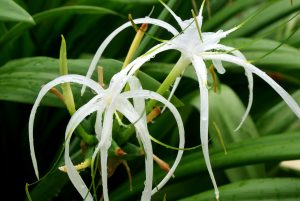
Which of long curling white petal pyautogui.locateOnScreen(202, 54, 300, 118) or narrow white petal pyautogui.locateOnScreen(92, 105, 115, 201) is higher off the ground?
long curling white petal pyautogui.locateOnScreen(202, 54, 300, 118)

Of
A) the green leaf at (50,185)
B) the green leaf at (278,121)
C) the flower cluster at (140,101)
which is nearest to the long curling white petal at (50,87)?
the flower cluster at (140,101)

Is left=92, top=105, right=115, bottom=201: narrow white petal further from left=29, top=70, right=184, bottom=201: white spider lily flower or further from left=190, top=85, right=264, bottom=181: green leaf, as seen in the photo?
left=190, top=85, right=264, bottom=181: green leaf

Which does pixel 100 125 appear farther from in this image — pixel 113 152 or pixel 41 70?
pixel 41 70

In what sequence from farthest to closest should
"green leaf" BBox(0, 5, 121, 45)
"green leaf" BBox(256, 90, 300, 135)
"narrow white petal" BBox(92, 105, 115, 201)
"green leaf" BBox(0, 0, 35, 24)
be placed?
"green leaf" BBox(256, 90, 300, 135)
"green leaf" BBox(0, 5, 121, 45)
"green leaf" BBox(0, 0, 35, 24)
"narrow white petal" BBox(92, 105, 115, 201)

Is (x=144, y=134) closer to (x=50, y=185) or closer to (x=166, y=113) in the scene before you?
(x=50, y=185)

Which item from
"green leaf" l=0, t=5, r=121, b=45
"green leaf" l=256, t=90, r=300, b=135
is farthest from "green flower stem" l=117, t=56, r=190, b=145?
"green leaf" l=256, t=90, r=300, b=135

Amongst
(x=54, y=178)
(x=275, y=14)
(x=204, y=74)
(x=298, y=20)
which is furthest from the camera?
(x=298, y=20)

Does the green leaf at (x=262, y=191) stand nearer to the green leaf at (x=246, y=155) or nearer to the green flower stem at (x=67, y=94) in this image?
the green leaf at (x=246, y=155)

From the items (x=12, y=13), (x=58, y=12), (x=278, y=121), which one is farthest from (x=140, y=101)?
(x=278, y=121)

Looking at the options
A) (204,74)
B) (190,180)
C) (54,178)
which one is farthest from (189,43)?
(190,180)
